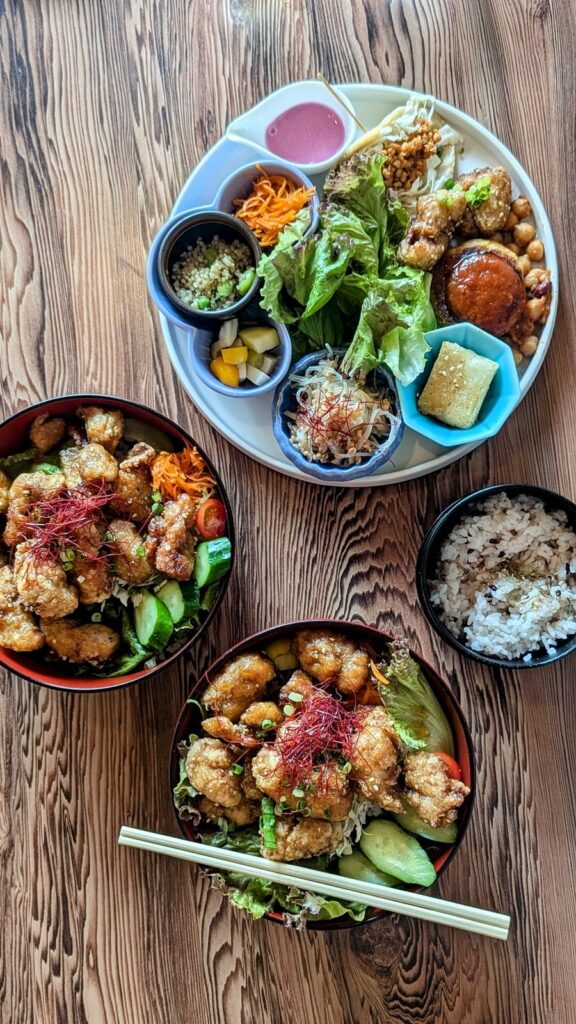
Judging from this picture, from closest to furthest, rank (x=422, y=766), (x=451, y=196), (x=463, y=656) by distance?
(x=422, y=766), (x=451, y=196), (x=463, y=656)

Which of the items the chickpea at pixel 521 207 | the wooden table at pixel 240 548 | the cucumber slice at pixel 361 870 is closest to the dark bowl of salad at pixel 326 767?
the cucumber slice at pixel 361 870

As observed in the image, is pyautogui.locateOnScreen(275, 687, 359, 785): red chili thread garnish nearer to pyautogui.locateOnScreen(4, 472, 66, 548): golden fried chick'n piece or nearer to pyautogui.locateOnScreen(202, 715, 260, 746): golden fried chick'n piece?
pyautogui.locateOnScreen(202, 715, 260, 746): golden fried chick'n piece

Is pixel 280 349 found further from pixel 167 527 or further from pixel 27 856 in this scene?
pixel 27 856

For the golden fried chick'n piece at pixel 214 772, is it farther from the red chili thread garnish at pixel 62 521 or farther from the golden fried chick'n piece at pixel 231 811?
the red chili thread garnish at pixel 62 521

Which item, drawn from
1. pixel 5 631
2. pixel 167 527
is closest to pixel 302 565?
pixel 167 527

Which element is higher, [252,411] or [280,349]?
[280,349]

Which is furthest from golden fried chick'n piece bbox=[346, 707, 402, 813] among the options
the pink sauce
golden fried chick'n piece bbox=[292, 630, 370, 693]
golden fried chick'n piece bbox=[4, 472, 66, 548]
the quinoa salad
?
the pink sauce
